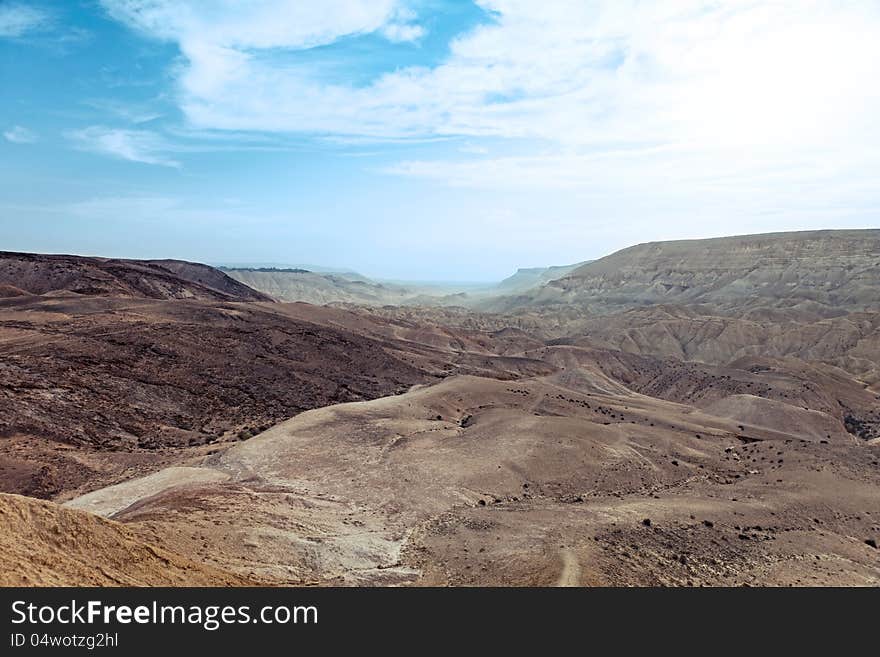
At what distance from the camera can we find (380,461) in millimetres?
24062

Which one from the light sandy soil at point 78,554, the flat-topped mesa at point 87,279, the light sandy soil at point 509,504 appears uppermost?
the flat-topped mesa at point 87,279

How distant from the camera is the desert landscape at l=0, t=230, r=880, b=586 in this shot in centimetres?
1396

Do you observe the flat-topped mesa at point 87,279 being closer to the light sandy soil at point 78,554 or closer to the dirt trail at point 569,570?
the light sandy soil at point 78,554

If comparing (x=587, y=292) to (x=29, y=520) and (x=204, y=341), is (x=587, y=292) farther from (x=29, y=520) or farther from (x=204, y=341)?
(x=29, y=520)

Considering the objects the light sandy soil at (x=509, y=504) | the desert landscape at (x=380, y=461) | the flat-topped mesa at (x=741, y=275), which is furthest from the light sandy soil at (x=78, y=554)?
the flat-topped mesa at (x=741, y=275)

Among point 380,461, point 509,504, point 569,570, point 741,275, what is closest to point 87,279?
point 380,461

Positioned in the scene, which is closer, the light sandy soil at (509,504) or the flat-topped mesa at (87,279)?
the light sandy soil at (509,504)

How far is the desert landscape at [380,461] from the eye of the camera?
14.0m

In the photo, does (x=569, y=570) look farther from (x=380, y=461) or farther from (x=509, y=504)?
(x=380, y=461)

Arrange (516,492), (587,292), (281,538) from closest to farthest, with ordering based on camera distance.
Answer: (281,538), (516,492), (587,292)

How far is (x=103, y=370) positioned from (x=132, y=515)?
21.0 meters

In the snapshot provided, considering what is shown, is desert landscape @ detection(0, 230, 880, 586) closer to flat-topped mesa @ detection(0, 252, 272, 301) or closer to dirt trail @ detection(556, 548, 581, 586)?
dirt trail @ detection(556, 548, 581, 586)
